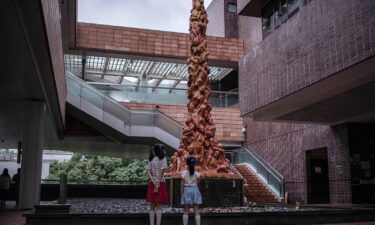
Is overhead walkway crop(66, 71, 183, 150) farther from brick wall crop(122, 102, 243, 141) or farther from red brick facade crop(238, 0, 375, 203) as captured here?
brick wall crop(122, 102, 243, 141)

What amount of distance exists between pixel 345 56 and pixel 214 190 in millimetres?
4509

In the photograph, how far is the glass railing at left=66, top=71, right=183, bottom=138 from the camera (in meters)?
17.4

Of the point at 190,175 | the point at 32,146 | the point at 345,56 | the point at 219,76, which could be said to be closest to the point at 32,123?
the point at 32,146

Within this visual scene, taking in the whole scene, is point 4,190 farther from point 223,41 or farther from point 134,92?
point 223,41

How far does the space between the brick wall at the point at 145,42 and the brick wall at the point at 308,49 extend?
772 cm

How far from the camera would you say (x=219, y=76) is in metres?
27.3

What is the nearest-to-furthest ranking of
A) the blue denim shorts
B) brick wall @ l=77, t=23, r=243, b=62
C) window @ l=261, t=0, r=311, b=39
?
the blue denim shorts
window @ l=261, t=0, r=311, b=39
brick wall @ l=77, t=23, r=243, b=62

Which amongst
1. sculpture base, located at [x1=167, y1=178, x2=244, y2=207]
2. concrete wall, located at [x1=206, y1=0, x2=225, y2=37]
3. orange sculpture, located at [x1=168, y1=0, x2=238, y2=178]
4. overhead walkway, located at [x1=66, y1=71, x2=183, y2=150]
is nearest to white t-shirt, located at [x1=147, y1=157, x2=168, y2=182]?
sculpture base, located at [x1=167, y1=178, x2=244, y2=207]

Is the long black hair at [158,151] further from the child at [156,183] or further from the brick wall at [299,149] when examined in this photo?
the brick wall at [299,149]

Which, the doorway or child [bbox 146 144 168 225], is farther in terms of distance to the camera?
the doorway

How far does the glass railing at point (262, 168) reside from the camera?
17.4 m

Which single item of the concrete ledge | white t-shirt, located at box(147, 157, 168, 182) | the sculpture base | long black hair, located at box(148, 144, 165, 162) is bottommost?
the concrete ledge

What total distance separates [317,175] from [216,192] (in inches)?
344

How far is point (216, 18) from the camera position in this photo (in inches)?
1069
